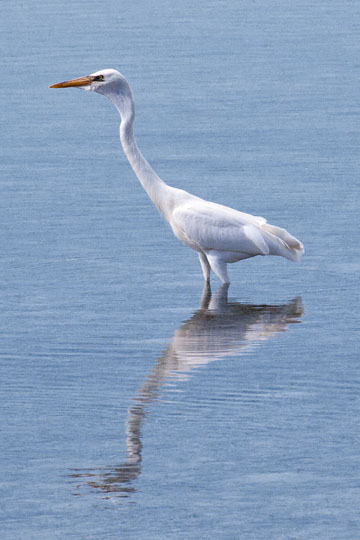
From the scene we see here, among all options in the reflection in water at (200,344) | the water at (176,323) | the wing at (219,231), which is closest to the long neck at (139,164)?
the wing at (219,231)

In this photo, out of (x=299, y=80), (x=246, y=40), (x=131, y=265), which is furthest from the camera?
(x=246, y=40)

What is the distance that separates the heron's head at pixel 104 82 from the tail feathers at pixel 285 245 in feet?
7.49

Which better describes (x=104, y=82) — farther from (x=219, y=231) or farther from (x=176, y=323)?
(x=176, y=323)

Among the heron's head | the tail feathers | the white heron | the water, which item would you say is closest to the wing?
the white heron

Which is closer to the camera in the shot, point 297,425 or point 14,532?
point 14,532

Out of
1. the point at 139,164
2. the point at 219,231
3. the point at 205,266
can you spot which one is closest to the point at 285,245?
the point at 219,231

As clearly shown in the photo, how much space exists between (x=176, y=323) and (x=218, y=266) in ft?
5.06

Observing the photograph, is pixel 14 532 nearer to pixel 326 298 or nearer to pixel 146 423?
pixel 146 423

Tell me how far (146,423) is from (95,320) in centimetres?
340

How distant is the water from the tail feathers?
0.96ft

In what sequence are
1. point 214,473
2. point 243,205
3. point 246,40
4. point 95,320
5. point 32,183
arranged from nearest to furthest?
1. point 214,473
2. point 95,320
3. point 243,205
4. point 32,183
5. point 246,40

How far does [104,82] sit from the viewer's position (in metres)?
15.0

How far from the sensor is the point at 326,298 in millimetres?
13688

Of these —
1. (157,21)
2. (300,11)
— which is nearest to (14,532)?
(157,21)
